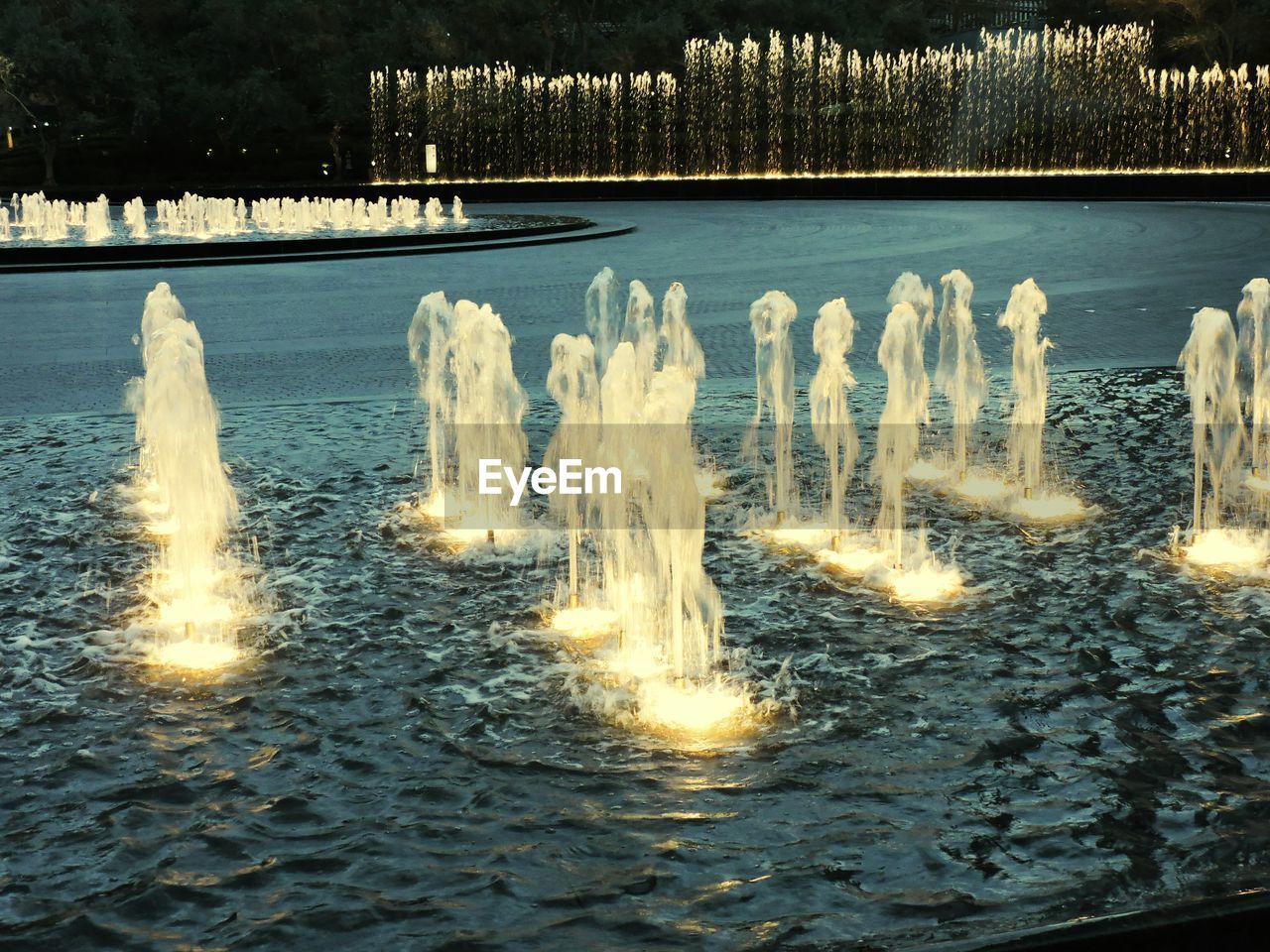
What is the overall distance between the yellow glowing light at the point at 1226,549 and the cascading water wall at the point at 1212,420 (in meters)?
Result: 0.07

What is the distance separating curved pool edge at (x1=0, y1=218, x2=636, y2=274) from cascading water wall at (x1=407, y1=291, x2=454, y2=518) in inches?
503

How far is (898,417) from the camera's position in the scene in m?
9.01

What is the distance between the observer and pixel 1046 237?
76.3ft

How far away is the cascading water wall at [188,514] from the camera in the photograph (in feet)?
19.5

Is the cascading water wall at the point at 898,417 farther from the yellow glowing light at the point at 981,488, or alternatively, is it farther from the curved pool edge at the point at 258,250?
the curved pool edge at the point at 258,250

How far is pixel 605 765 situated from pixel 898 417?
4.92 meters

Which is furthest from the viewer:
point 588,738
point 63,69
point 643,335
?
point 63,69

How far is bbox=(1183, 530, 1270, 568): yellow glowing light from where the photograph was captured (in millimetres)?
6594

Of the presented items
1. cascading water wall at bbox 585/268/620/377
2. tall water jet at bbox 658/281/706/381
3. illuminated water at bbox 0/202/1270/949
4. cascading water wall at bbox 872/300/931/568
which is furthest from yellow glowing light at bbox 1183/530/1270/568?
cascading water wall at bbox 585/268/620/377

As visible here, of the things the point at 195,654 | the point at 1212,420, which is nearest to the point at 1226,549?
the point at 1212,420

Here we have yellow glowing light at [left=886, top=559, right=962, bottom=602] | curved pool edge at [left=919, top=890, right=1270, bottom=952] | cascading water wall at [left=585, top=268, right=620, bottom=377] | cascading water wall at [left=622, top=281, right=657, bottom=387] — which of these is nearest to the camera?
curved pool edge at [left=919, top=890, right=1270, bottom=952]

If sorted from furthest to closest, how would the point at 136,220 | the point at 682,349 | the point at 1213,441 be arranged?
the point at 136,220, the point at 682,349, the point at 1213,441

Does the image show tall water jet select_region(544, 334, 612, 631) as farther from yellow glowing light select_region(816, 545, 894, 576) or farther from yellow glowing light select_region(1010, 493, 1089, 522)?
yellow glowing light select_region(1010, 493, 1089, 522)

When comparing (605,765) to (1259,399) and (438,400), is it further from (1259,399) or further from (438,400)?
(1259,399)
